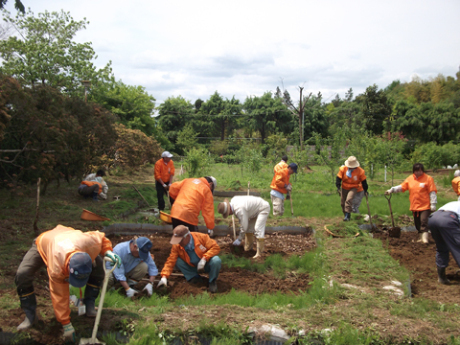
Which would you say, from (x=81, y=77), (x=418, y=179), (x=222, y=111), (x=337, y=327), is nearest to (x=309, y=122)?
(x=222, y=111)

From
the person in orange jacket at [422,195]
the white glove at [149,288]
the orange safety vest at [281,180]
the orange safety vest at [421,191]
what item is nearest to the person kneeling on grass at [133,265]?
the white glove at [149,288]

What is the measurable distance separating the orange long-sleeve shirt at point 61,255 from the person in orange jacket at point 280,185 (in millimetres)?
6008

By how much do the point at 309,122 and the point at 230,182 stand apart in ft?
69.5

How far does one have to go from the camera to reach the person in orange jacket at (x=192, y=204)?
664 cm

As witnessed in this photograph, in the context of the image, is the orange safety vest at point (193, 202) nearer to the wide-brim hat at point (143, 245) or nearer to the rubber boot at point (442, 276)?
the wide-brim hat at point (143, 245)

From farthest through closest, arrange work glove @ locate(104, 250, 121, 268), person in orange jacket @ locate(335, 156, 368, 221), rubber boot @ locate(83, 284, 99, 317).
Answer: person in orange jacket @ locate(335, 156, 368, 221)
rubber boot @ locate(83, 284, 99, 317)
work glove @ locate(104, 250, 121, 268)

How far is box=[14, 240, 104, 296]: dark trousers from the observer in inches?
160

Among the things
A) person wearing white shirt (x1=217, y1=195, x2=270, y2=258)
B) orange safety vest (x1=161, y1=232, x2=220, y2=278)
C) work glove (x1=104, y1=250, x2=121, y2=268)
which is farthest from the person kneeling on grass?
person wearing white shirt (x1=217, y1=195, x2=270, y2=258)

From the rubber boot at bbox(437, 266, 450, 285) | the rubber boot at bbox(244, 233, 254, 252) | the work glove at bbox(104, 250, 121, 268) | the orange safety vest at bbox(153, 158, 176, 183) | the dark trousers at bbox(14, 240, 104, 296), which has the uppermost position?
the orange safety vest at bbox(153, 158, 176, 183)

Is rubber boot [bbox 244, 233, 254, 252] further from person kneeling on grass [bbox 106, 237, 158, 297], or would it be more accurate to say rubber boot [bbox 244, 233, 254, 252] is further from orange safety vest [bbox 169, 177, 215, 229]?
person kneeling on grass [bbox 106, 237, 158, 297]

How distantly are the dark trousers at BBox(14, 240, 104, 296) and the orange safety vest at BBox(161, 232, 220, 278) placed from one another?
1.19 meters

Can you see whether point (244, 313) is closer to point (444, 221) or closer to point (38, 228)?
point (444, 221)

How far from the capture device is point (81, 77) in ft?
98.9

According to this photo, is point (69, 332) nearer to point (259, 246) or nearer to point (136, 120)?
point (259, 246)
